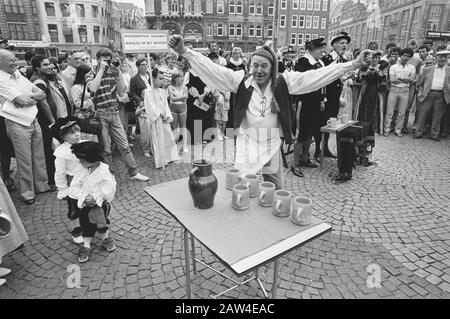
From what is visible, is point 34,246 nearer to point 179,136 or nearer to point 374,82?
point 179,136

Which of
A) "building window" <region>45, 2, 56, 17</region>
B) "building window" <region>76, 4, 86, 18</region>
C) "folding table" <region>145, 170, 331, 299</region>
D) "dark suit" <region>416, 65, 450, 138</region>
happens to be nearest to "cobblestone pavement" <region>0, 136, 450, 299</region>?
"folding table" <region>145, 170, 331, 299</region>

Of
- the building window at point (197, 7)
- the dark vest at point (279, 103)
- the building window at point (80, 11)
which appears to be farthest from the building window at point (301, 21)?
the dark vest at point (279, 103)

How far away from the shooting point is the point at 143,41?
5.24 m

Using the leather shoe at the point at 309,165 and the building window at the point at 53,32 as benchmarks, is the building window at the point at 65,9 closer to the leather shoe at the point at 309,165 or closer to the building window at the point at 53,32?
the building window at the point at 53,32

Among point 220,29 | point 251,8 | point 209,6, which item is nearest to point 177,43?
point 220,29

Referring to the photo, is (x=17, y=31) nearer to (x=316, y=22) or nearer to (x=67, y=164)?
(x=67, y=164)

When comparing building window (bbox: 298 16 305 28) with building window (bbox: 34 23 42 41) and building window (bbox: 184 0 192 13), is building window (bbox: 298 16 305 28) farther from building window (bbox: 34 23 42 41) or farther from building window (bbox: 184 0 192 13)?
building window (bbox: 34 23 42 41)

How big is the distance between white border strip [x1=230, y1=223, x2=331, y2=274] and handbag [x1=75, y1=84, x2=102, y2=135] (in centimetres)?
367

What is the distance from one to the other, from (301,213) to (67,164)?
2665 millimetres

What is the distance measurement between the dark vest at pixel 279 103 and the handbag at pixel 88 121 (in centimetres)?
259

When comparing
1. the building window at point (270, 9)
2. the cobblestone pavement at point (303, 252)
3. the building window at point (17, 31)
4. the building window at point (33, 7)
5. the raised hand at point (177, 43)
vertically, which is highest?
the building window at point (270, 9)

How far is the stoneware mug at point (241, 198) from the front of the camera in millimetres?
2023
